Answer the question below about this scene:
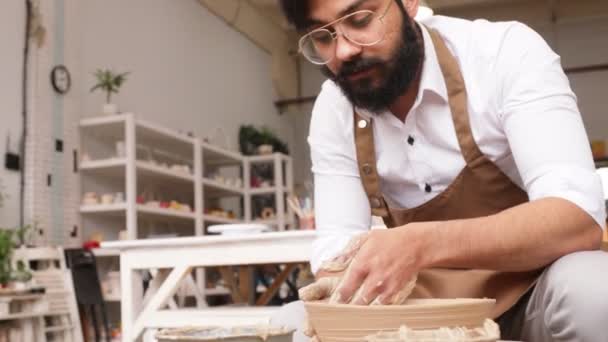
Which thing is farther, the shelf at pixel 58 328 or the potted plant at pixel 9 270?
the shelf at pixel 58 328

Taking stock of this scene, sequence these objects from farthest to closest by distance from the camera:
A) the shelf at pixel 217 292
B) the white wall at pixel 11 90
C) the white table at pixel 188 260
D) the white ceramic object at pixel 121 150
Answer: the shelf at pixel 217 292, the white ceramic object at pixel 121 150, the white wall at pixel 11 90, the white table at pixel 188 260

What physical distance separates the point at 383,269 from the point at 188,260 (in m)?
2.04

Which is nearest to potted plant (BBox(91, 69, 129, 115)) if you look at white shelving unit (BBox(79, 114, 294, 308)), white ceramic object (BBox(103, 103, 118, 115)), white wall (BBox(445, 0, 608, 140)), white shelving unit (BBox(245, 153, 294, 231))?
white ceramic object (BBox(103, 103, 118, 115))

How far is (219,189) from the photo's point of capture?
21.0 feet

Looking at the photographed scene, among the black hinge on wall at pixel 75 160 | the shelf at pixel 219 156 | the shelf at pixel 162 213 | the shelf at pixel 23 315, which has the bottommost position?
the shelf at pixel 23 315

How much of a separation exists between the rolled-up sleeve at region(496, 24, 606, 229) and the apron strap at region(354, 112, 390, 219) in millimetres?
283

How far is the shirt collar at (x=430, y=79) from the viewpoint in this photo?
1.30 m

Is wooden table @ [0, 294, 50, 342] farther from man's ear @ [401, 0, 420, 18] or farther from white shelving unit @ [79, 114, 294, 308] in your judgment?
man's ear @ [401, 0, 420, 18]

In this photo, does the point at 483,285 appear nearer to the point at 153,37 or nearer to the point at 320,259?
the point at 320,259

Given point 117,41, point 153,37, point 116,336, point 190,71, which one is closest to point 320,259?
point 116,336

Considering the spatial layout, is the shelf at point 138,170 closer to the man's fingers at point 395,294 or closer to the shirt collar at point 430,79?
the shirt collar at point 430,79

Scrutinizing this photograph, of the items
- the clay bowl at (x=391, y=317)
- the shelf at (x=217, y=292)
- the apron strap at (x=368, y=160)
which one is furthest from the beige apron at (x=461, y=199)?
the shelf at (x=217, y=292)

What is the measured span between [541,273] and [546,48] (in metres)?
0.42

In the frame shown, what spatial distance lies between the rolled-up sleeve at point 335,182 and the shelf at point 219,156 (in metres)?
4.54
